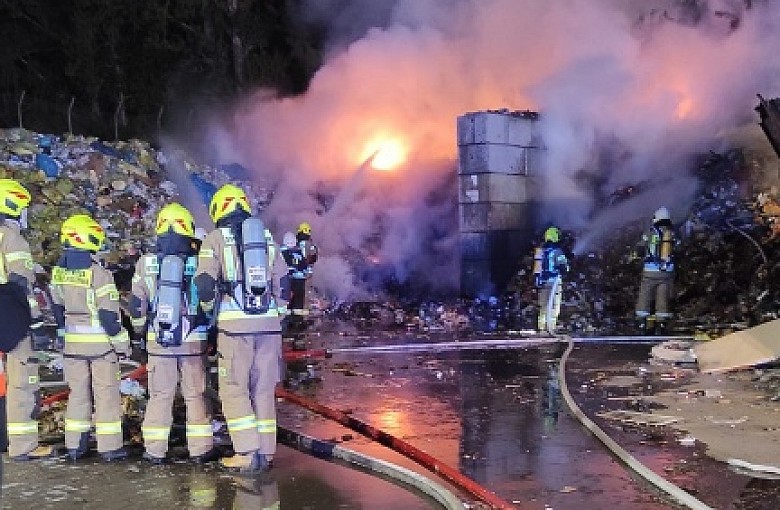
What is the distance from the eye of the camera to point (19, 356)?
5594mm

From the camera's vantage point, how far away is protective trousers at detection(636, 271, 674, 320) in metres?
11.8

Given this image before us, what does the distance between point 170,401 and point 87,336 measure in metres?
0.72

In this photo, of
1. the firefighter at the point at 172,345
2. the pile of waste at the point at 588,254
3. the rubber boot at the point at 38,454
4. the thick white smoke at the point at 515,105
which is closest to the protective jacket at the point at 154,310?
the firefighter at the point at 172,345

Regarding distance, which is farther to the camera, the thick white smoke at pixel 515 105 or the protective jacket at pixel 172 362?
the thick white smoke at pixel 515 105

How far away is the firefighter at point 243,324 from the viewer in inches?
208

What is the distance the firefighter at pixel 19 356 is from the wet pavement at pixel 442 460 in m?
0.22

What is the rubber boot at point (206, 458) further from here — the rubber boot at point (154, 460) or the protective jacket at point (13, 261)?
the protective jacket at point (13, 261)

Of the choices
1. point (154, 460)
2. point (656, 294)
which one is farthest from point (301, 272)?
point (154, 460)

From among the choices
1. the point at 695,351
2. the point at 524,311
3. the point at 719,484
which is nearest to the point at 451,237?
the point at 524,311

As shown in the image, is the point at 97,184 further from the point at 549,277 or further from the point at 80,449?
the point at 80,449

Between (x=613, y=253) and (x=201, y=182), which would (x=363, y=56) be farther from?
(x=613, y=253)

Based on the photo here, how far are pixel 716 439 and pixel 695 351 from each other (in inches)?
128

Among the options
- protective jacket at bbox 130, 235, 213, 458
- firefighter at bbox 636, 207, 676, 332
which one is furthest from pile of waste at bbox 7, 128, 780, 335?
protective jacket at bbox 130, 235, 213, 458

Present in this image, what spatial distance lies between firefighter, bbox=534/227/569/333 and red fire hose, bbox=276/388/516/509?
5.32 metres
